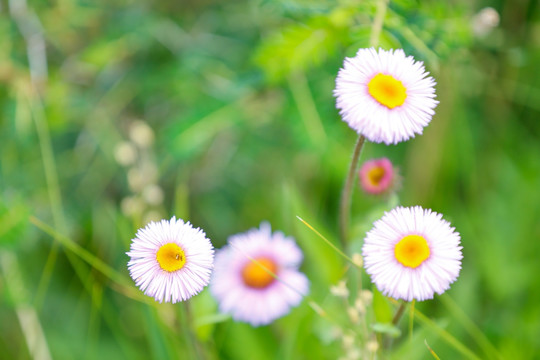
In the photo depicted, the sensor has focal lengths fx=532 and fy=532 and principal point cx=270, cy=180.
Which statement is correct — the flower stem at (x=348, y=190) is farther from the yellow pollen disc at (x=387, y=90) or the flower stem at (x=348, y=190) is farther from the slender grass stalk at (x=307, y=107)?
the slender grass stalk at (x=307, y=107)

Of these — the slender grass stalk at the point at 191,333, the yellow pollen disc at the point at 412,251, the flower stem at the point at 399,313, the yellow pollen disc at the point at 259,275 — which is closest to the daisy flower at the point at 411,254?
the yellow pollen disc at the point at 412,251

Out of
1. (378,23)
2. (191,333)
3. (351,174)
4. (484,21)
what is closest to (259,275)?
(191,333)

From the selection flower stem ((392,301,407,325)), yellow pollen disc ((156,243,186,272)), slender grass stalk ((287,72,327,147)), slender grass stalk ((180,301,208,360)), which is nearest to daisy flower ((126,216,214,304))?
yellow pollen disc ((156,243,186,272))

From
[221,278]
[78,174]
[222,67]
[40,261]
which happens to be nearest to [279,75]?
[222,67]

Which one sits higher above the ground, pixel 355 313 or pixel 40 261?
pixel 40 261

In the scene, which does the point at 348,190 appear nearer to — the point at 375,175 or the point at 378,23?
the point at 375,175

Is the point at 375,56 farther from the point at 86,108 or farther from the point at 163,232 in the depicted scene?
the point at 86,108
